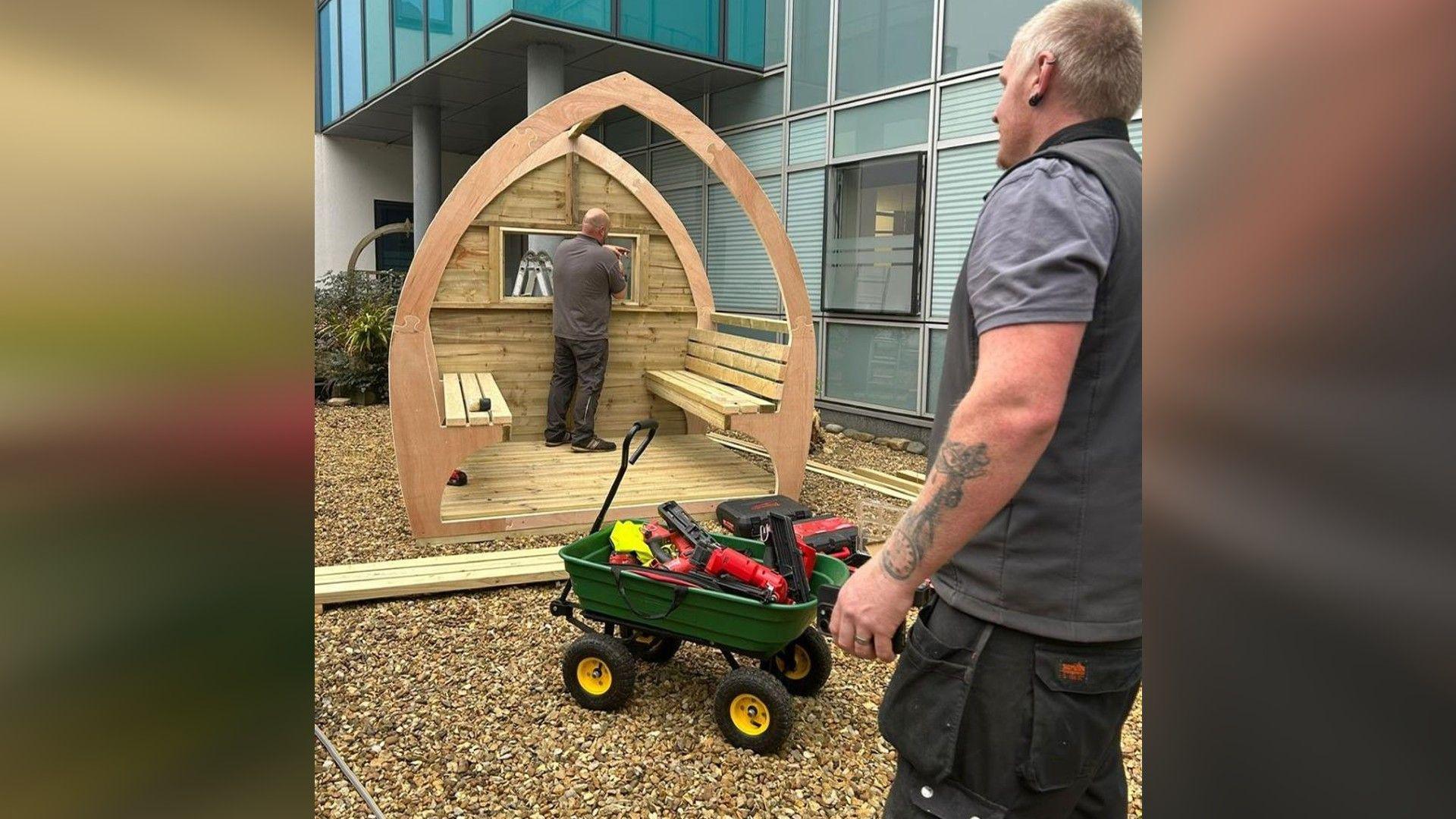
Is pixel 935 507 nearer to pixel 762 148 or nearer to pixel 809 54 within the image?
pixel 809 54

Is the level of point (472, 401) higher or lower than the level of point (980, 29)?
lower

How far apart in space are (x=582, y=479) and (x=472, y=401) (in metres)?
1.19

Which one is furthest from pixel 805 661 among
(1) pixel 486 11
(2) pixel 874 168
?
(1) pixel 486 11

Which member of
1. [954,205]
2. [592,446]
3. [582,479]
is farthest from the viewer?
[954,205]

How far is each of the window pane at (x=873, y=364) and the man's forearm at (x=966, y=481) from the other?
8.05m

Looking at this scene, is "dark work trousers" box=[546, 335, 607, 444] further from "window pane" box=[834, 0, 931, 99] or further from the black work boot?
"window pane" box=[834, 0, 931, 99]

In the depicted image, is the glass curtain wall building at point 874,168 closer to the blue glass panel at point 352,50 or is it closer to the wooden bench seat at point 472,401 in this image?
the wooden bench seat at point 472,401

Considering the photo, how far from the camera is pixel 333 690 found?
3.86 metres

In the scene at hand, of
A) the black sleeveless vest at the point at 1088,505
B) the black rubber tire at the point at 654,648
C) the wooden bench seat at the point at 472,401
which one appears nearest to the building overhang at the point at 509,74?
the wooden bench seat at the point at 472,401

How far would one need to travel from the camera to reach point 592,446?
792 cm
